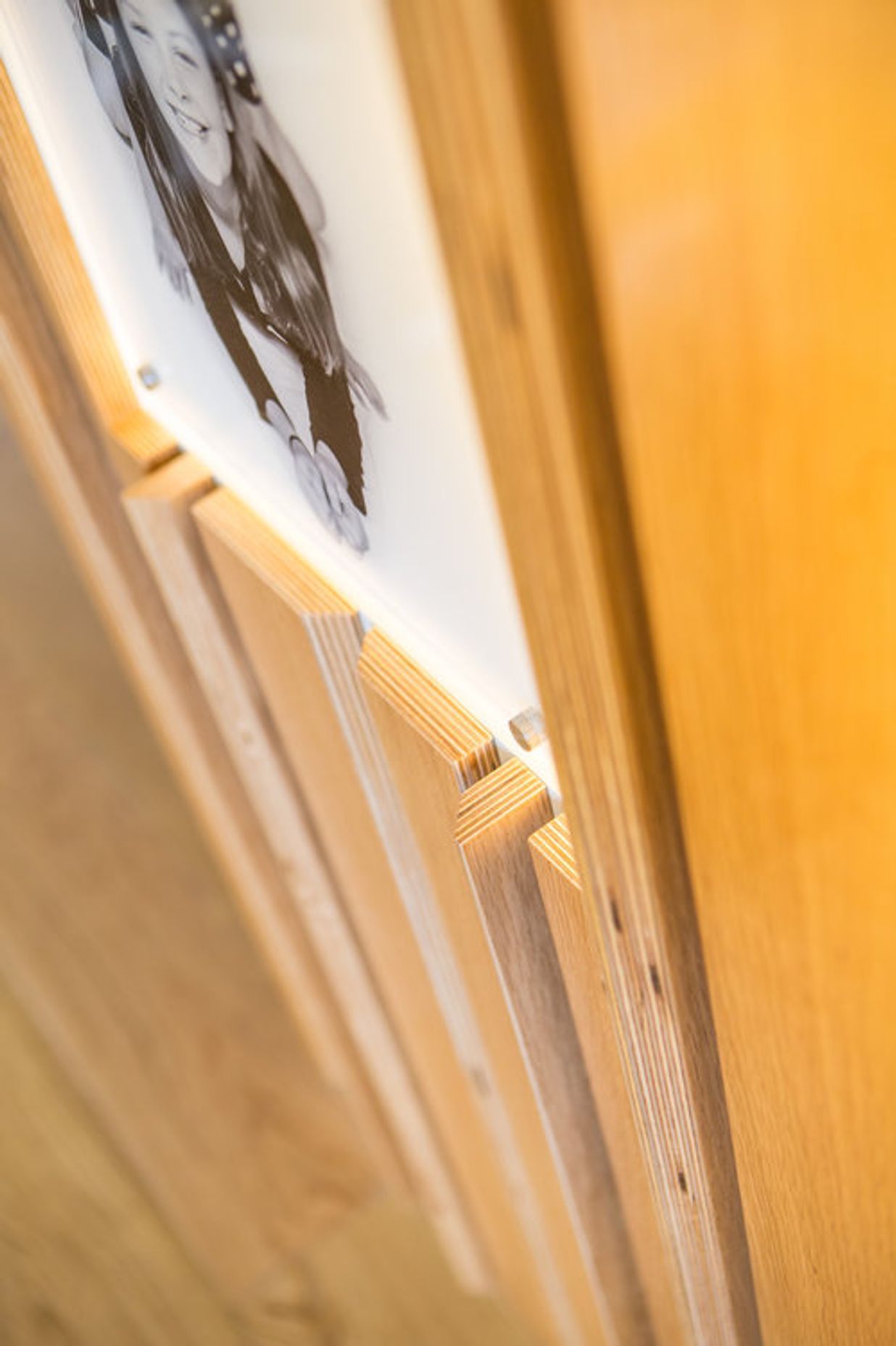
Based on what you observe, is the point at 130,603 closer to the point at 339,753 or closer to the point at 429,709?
the point at 339,753

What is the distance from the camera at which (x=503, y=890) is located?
71 centimetres

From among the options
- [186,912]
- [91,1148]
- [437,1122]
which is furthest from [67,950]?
[437,1122]

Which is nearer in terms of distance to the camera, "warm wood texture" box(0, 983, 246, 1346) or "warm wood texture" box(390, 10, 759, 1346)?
"warm wood texture" box(390, 10, 759, 1346)

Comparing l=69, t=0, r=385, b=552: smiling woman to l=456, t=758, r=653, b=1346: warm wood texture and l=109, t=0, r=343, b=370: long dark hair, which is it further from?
l=456, t=758, r=653, b=1346: warm wood texture

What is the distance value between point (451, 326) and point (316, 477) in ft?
0.82

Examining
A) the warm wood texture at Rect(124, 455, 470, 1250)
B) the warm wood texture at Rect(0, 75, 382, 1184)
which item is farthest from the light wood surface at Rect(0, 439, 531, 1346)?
the warm wood texture at Rect(0, 75, 382, 1184)

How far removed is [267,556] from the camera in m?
0.84

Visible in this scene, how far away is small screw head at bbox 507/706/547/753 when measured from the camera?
63 cm

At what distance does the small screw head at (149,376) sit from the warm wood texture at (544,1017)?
44cm

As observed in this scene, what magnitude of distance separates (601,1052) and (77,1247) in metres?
1.33

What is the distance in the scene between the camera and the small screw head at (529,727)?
63 centimetres

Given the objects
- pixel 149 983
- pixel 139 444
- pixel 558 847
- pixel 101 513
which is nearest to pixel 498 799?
pixel 558 847

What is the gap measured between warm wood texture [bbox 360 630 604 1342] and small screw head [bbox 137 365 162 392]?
0.31m

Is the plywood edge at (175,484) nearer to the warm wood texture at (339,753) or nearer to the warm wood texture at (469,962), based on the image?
the warm wood texture at (339,753)
